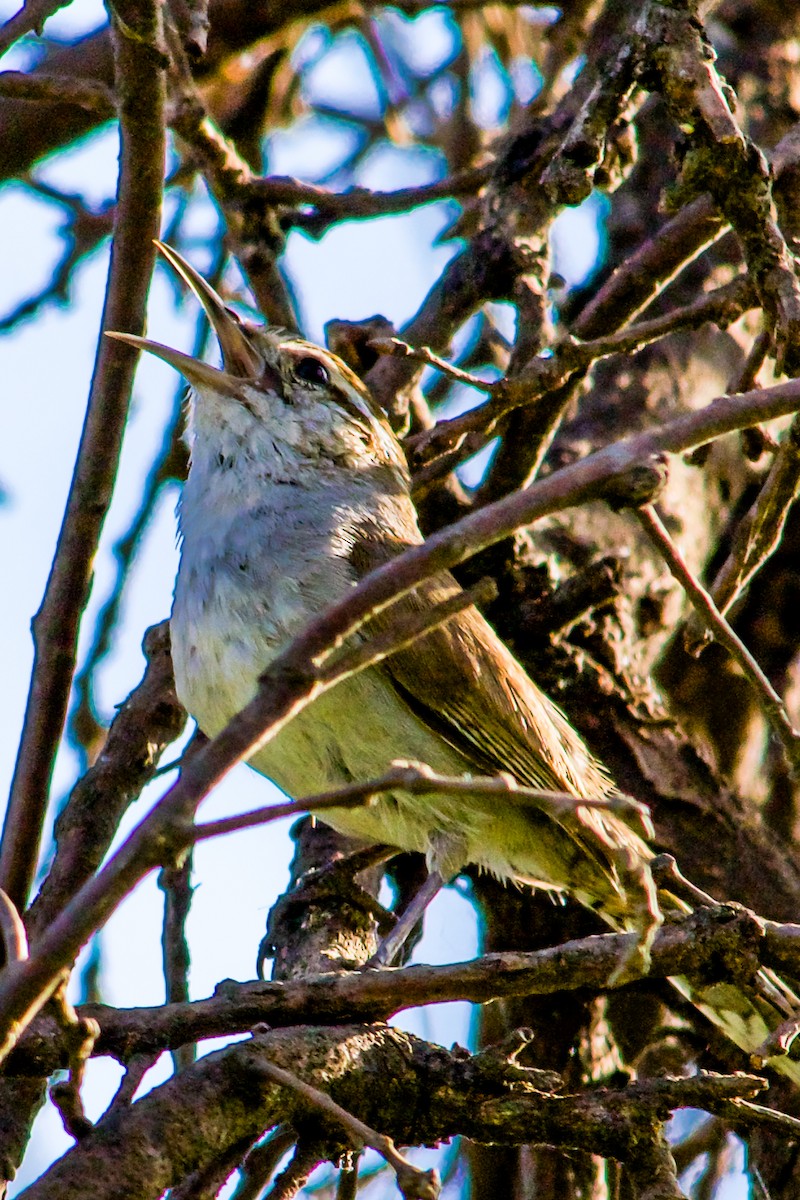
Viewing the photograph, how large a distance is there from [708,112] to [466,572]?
2194 mm

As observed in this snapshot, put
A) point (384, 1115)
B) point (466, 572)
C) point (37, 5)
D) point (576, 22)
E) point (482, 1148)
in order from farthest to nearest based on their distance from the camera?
1. point (576, 22)
2. point (466, 572)
3. point (482, 1148)
4. point (37, 5)
5. point (384, 1115)

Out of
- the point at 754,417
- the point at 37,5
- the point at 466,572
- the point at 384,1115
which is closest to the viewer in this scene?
the point at 754,417

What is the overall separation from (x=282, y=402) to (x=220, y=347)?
0.36 m

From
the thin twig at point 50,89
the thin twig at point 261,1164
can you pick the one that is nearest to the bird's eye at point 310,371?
the thin twig at point 50,89

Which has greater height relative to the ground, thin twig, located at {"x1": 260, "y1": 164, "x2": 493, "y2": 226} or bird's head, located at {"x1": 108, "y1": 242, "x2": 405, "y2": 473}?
thin twig, located at {"x1": 260, "y1": 164, "x2": 493, "y2": 226}

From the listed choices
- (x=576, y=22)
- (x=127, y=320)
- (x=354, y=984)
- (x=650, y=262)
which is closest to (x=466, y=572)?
(x=650, y=262)

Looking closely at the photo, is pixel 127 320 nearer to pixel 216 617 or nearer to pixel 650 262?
pixel 216 617

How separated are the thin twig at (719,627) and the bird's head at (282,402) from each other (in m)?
2.22

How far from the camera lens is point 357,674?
4.13m

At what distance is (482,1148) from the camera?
4.97 meters

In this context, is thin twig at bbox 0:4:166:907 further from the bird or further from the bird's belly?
the bird's belly

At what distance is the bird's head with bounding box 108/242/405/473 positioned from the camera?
5.03 meters

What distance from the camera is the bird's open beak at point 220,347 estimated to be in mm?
4527

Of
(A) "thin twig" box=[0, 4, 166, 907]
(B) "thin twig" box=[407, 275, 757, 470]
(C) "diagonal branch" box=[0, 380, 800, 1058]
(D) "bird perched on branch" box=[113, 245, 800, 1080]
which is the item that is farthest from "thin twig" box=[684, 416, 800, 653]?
(A) "thin twig" box=[0, 4, 166, 907]
